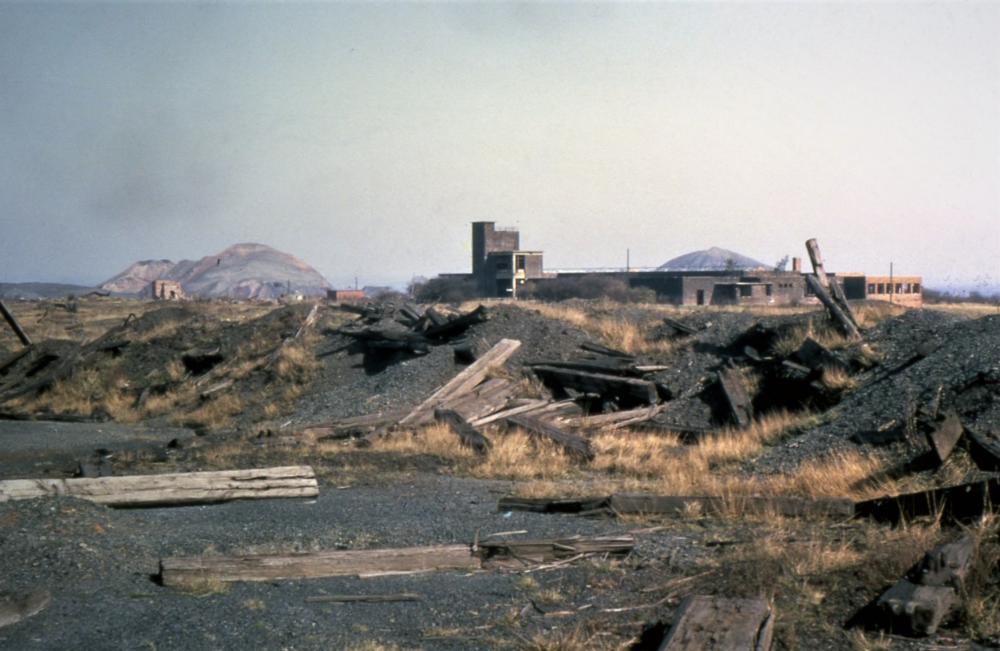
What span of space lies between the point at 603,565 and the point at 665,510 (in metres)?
1.97

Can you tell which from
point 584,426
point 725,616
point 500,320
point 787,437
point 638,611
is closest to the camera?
point 725,616

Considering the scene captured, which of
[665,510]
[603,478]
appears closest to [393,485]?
[603,478]

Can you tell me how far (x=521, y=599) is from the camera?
272 inches

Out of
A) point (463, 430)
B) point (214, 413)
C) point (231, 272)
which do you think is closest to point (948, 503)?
point (463, 430)

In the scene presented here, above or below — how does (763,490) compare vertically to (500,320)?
below

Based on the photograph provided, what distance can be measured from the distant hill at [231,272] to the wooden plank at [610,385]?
100.0m

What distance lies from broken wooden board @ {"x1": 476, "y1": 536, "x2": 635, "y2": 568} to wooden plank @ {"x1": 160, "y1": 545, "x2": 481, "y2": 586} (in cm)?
16

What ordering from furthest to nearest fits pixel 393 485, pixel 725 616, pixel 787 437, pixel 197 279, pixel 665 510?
pixel 197 279
pixel 787 437
pixel 393 485
pixel 665 510
pixel 725 616

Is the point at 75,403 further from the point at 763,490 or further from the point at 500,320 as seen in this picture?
the point at 763,490

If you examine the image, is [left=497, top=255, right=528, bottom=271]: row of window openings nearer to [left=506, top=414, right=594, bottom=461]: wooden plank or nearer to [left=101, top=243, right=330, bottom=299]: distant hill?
[left=101, top=243, right=330, bottom=299]: distant hill

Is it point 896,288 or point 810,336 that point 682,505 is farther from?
point 896,288

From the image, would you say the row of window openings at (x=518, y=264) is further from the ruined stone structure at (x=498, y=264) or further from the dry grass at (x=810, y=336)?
the dry grass at (x=810, y=336)

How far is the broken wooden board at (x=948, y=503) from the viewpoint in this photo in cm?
739

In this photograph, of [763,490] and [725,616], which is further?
[763,490]
